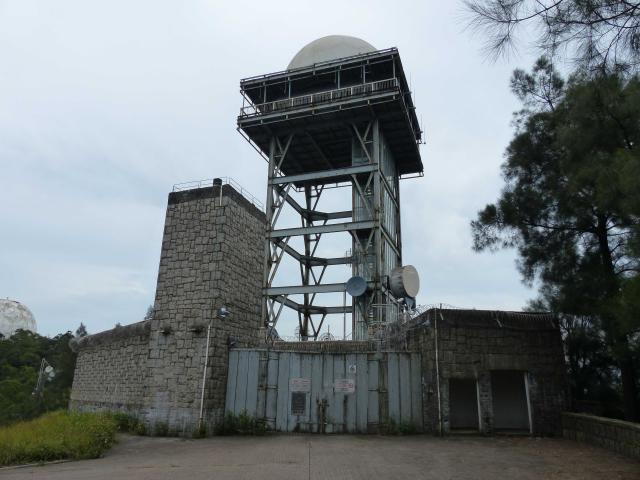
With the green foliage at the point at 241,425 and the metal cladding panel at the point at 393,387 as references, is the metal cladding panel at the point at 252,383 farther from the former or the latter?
the metal cladding panel at the point at 393,387

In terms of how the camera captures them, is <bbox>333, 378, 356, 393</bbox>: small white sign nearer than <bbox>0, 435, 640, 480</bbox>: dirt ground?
No

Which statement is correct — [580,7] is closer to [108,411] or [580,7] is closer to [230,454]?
[230,454]

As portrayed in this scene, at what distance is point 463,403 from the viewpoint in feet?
54.3

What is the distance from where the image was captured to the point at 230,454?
10648 mm

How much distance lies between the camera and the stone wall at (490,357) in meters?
12.8

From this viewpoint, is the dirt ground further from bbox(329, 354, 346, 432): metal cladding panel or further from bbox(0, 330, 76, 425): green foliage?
bbox(0, 330, 76, 425): green foliage

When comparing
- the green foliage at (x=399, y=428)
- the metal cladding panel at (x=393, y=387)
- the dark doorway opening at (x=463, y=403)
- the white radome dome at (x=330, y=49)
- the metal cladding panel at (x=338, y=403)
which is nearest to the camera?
the green foliage at (x=399, y=428)

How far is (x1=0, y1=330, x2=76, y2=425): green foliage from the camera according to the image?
3456cm

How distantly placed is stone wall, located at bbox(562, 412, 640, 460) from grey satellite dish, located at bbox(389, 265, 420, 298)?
8570mm

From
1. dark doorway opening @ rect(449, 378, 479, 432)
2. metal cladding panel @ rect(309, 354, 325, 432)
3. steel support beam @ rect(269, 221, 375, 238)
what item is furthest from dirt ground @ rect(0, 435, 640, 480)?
steel support beam @ rect(269, 221, 375, 238)

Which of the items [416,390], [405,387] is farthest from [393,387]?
[416,390]

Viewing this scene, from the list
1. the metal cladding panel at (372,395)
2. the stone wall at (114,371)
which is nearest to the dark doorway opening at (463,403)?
the metal cladding panel at (372,395)

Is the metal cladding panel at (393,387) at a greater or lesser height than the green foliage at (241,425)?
greater

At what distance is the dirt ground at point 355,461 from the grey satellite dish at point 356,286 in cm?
955
